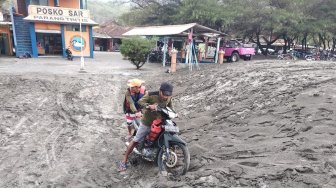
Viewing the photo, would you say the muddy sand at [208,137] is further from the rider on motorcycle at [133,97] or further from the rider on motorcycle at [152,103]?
the rider on motorcycle at [133,97]

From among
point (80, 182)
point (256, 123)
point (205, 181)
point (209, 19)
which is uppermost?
point (209, 19)

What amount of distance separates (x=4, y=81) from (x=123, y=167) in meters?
9.58

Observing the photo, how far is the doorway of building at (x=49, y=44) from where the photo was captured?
85.0ft

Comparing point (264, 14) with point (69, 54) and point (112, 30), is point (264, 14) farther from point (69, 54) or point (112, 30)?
point (112, 30)

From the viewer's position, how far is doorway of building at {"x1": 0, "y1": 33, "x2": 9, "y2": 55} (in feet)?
84.1

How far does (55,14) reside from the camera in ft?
79.1

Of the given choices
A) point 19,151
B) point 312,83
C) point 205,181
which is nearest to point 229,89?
point 312,83

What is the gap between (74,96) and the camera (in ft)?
34.6

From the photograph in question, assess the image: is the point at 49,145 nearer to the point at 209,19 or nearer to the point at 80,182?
the point at 80,182

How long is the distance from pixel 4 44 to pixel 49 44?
398cm

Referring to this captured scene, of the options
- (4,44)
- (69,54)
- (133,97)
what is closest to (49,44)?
(4,44)

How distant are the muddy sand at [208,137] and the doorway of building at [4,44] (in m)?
18.6

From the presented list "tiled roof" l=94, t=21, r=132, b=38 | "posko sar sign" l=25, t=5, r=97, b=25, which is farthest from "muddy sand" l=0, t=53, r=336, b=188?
"tiled roof" l=94, t=21, r=132, b=38

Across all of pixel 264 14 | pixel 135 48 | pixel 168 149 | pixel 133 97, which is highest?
pixel 264 14
